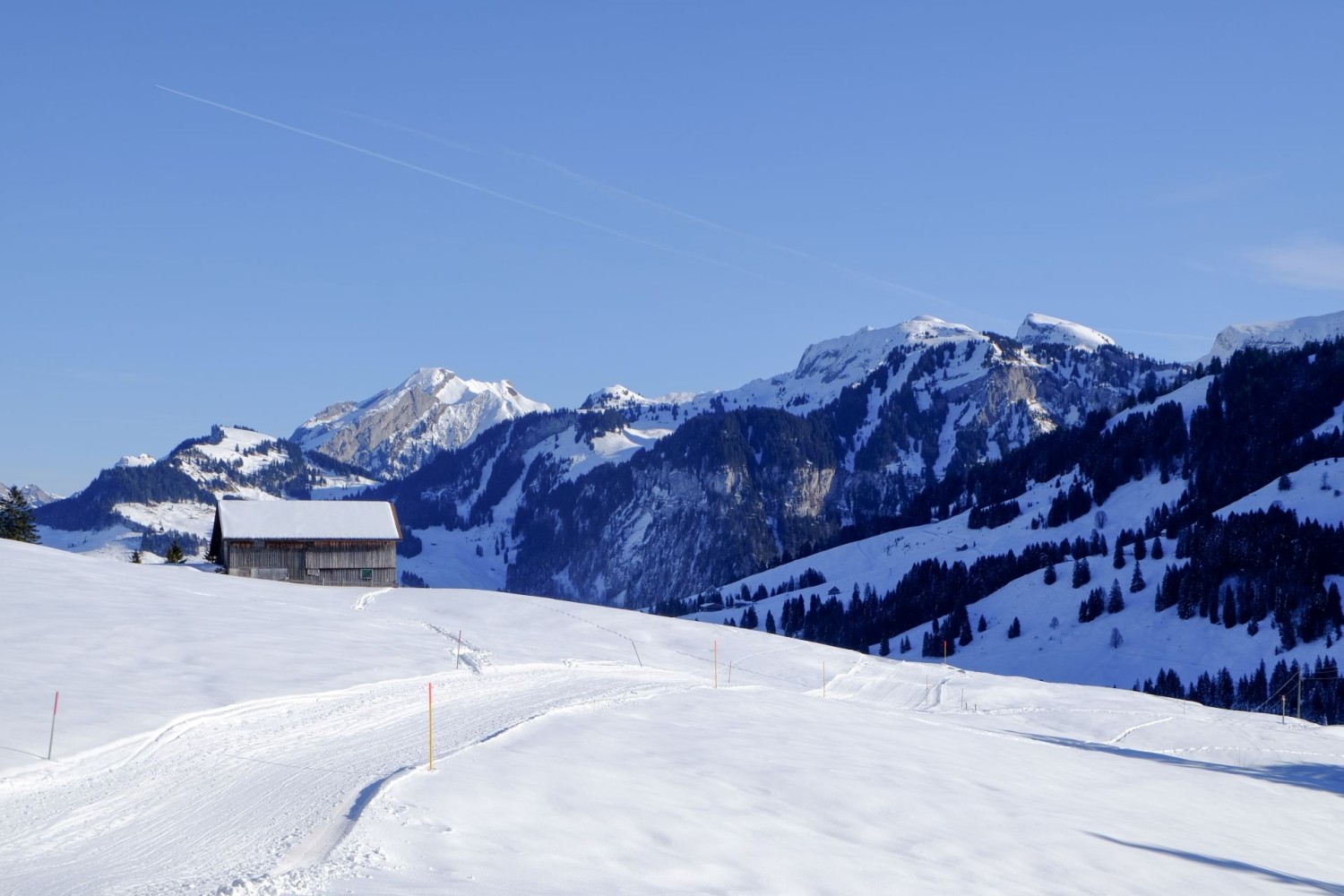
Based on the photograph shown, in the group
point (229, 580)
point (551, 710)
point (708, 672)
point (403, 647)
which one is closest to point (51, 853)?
point (551, 710)

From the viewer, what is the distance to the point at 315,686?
31.1m

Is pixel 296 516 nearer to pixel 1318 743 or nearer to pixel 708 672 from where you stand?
pixel 708 672

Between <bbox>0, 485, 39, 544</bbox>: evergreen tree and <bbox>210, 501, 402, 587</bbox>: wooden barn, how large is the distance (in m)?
29.0

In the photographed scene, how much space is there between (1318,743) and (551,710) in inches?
1341

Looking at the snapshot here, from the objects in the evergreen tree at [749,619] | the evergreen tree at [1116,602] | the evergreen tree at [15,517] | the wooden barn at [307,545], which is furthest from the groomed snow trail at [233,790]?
the evergreen tree at [749,619]

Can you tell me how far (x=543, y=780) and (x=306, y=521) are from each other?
5432cm

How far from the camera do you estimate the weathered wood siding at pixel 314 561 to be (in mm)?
69812

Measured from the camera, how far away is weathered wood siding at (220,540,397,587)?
69812 millimetres

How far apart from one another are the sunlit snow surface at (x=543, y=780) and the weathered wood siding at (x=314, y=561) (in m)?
22.5

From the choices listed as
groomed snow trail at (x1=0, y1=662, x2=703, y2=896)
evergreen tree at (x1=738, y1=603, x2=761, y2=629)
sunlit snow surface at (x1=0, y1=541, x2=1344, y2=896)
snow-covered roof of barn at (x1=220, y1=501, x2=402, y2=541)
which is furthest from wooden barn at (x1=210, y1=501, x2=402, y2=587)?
evergreen tree at (x1=738, y1=603, x2=761, y2=629)

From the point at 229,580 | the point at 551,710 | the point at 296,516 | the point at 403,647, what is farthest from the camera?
the point at 296,516

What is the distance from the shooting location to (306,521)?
233 feet

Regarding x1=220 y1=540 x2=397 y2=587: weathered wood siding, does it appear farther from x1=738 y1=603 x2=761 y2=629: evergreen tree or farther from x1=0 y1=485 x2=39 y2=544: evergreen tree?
x1=738 y1=603 x2=761 y2=629: evergreen tree

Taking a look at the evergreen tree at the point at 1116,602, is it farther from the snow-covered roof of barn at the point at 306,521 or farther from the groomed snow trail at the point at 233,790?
the groomed snow trail at the point at 233,790
